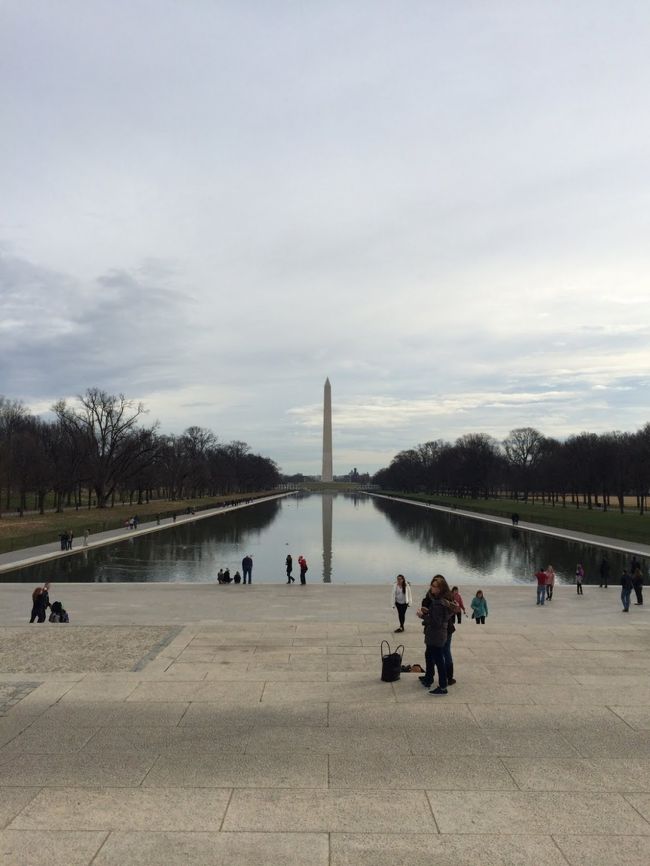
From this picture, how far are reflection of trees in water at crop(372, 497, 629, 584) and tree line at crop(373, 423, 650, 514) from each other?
73.7 ft

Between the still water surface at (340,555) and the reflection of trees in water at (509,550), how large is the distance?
2.1 inches

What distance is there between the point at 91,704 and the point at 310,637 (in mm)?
5246

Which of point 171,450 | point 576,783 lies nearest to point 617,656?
point 576,783

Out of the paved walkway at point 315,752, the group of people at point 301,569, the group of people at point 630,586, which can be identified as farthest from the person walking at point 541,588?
the group of people at point 301,569

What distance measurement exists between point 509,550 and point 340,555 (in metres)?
10.9

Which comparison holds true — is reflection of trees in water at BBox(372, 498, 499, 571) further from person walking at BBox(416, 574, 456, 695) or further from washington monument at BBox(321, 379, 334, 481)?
washington monument at BBox(321, 379, 334, 481)

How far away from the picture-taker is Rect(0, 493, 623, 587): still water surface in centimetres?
2931

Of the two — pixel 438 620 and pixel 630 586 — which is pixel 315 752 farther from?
pixel 630 586

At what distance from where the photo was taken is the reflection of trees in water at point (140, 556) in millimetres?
28109

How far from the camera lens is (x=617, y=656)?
11523mm

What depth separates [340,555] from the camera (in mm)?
38438

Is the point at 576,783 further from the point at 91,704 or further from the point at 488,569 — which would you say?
the point at 488,569

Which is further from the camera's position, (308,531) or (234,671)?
(308,531)

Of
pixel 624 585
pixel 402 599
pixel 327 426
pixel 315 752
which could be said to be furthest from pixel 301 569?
pixel 327 426
